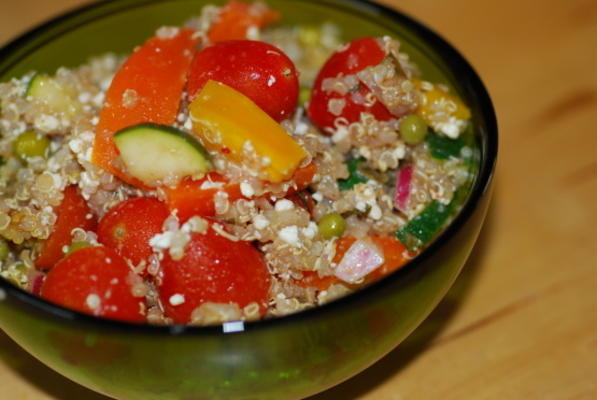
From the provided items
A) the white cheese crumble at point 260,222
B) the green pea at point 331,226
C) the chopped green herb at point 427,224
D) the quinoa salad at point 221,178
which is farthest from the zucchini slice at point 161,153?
the chopped green herb at point 427,224

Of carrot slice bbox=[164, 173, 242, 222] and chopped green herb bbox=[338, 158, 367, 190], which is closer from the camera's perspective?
carrot slice bbox=[164, 173, 242, 222]

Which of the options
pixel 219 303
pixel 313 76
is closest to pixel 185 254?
pixel 219 303

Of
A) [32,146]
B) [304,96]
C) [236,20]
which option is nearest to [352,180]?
[304,96]

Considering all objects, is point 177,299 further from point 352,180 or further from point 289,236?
point 352,180

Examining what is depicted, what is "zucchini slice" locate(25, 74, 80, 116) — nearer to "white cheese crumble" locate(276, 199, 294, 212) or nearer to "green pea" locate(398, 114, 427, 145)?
"white cheese crumble" locate(276, 199, 294, 212)

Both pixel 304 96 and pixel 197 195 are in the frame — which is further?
pixel 304 96

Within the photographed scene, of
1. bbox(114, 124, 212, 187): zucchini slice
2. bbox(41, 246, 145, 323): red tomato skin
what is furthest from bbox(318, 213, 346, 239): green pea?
bbox(41, 246, 145, 323): red tomato skin

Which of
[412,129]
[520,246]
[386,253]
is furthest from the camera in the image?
[520,246]

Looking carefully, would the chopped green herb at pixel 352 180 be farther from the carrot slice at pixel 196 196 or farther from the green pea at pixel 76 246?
the green pea at pixel 76 246
